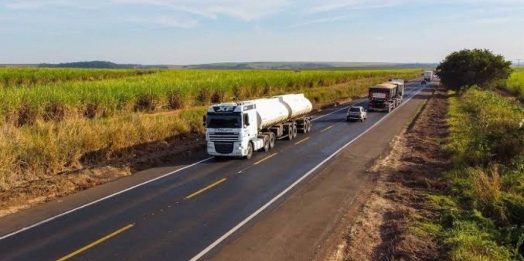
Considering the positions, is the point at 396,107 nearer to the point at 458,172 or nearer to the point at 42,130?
the point at 458,172

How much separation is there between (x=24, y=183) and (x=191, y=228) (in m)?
8.93

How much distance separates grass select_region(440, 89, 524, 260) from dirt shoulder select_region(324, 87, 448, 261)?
652mm

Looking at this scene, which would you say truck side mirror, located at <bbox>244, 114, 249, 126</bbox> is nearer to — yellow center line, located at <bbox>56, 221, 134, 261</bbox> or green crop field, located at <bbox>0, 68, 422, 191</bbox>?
green crop field, located at <bbox>0, 68, 422, 191</bbox>

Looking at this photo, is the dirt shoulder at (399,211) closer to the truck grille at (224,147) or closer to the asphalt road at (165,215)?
the asphalt road at (165,215)

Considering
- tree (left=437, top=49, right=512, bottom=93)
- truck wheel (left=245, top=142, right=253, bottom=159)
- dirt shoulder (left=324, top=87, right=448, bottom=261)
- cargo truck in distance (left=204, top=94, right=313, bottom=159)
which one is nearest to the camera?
dirt shoulder (left=324, top=87, right=448, bottom=261)

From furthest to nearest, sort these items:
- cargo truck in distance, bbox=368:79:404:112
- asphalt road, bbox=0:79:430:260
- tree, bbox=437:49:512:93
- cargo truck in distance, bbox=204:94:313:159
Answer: tree, bbox=437:49:512:93 < cargo truck in distance, bbox=368:79:404:112 < cargo truck in distance, bbox=204:94:313:159 < asphalt road, bbox=0:79:430:260

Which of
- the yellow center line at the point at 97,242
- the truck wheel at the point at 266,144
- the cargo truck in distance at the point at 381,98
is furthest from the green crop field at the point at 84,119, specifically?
the cargo truck in distance at the point at 381,98

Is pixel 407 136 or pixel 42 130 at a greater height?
pixel 42 130

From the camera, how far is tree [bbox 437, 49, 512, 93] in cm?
6366

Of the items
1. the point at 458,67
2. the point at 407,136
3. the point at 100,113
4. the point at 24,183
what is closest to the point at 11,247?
the point at 24,183

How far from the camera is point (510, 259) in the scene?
11.0 meters

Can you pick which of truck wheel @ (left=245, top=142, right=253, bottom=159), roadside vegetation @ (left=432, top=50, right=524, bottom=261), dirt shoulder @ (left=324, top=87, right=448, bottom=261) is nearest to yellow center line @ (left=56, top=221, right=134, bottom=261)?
dirt shoulder @ (left=324, top=87, right=448, bottom=261)

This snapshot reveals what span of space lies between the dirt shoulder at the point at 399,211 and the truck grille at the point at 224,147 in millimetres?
6942

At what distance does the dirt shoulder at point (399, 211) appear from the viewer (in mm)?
11898
